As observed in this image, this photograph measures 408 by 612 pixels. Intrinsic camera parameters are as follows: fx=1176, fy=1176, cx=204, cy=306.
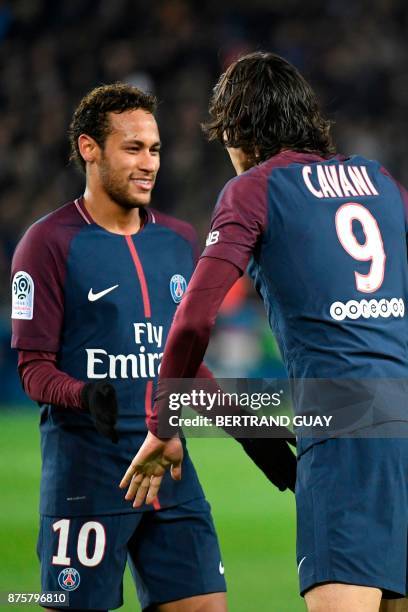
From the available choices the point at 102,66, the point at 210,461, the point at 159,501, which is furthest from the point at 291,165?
the point at 102,66

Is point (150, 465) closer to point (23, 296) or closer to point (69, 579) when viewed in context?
point (69, 579)

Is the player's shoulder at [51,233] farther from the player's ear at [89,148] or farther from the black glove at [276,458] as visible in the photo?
the black glove at [276,458]

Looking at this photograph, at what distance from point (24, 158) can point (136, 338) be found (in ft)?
38.6

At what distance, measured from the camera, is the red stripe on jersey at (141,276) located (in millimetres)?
4059

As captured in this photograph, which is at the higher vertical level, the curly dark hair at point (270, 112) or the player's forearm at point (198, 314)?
the curly dark hair at point (270, 112)

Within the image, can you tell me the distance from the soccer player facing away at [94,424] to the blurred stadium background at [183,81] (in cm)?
849

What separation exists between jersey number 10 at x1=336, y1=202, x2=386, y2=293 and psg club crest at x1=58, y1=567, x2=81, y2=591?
1.38 meters

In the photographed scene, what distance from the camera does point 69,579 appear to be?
3830 mm

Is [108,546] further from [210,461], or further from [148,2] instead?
[148,2]

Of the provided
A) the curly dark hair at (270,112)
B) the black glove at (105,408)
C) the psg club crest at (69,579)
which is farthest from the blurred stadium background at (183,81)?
the curly dark hair at (270,112)

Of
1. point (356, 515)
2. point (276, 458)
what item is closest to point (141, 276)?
point (276, 458)

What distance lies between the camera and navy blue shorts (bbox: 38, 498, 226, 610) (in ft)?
12.6

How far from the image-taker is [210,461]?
10.9m

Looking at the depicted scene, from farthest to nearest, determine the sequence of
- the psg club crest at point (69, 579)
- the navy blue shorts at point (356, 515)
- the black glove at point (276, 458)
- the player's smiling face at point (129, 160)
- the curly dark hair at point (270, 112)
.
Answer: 1. the player's smiling face at point (129, 160)
2. the psg club crest at point (69, 579)
3. the black glove at point (276, 458)
4. the curly dark hair at point (270, 112)
5. the navy blue shorts at point (356, 515)
